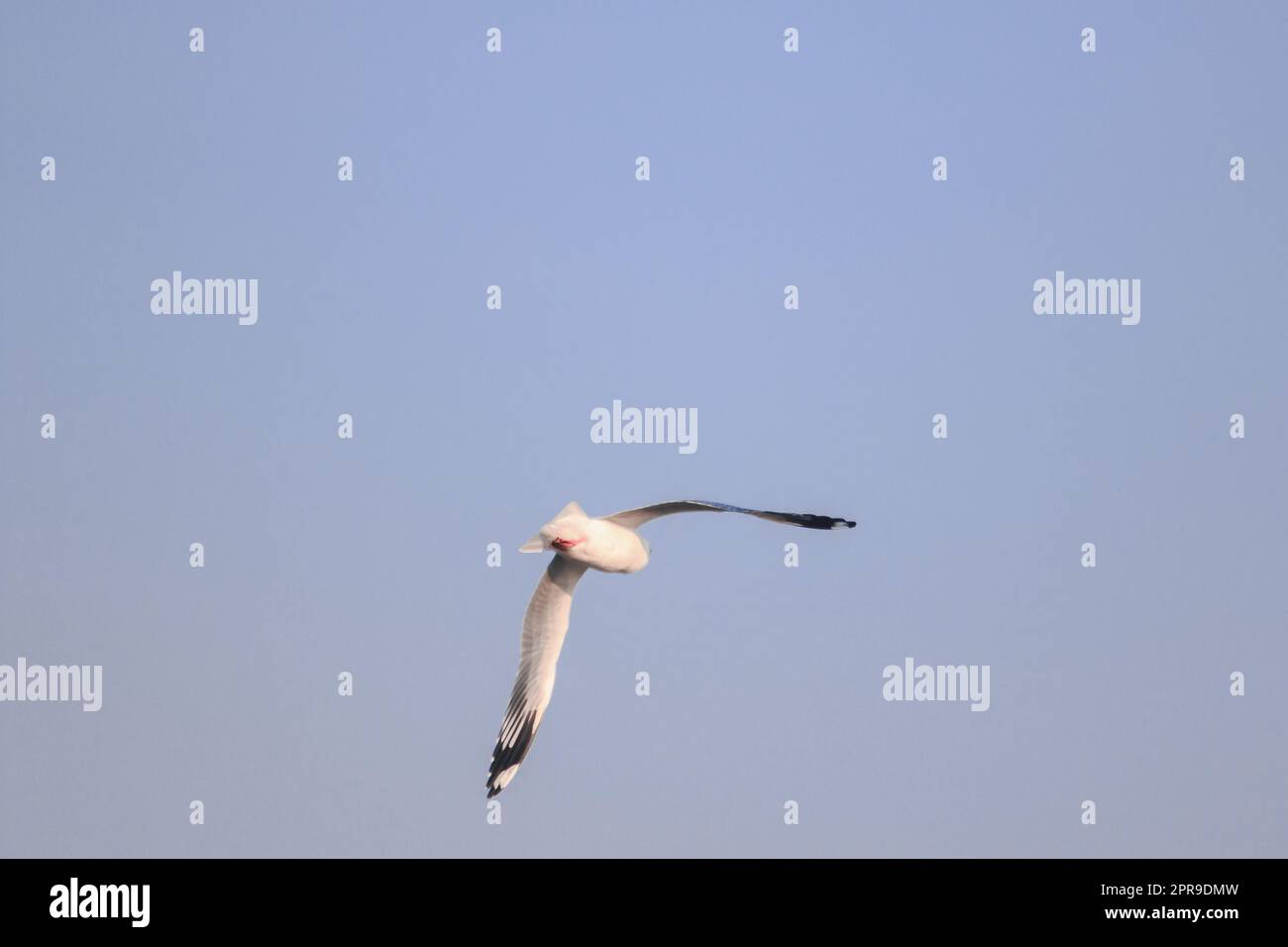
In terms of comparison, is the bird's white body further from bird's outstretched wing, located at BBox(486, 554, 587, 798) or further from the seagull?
bird's outstretched wing, located at BBox(486, 554, 587, 798)

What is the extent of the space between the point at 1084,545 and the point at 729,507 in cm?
971

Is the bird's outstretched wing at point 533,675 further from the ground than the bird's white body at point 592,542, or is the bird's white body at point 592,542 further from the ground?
the bird's white body at point 592,542

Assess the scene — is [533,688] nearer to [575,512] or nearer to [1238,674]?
[575,512]

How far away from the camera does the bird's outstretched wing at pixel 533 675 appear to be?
14.6 metres

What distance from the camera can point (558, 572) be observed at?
568 inches

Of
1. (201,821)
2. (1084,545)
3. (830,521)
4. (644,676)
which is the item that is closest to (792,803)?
(644,676)

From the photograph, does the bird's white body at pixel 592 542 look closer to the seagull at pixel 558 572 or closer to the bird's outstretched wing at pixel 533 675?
the seagull at pixel 558 572

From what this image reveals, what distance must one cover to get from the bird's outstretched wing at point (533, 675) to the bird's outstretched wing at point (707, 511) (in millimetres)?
1244

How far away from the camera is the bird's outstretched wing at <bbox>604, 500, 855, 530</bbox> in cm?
1268

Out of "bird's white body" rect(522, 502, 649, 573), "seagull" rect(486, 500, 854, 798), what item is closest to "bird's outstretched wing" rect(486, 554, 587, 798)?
"seagull" rect(486, 500, 854, 798)

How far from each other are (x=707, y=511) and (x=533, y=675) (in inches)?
102

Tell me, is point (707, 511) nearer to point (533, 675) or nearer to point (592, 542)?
point (592, 542)

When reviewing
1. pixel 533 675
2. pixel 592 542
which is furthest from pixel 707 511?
pixel 533 675

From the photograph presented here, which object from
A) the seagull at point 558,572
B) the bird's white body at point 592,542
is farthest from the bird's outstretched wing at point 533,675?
the bird's white body at point 592,542
